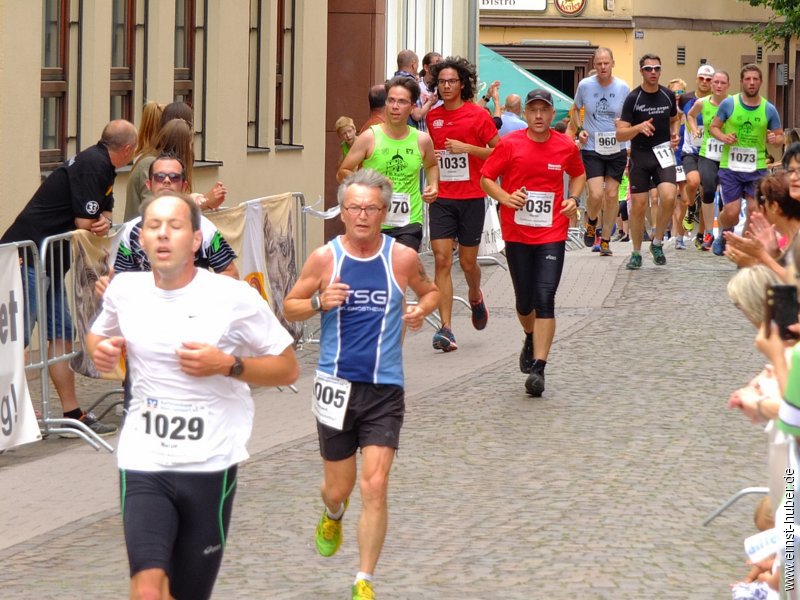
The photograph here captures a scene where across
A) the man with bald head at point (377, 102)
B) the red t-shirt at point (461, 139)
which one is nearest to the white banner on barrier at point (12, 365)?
the red t-shirt at point (461, 139)

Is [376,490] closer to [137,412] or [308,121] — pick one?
[137,412]

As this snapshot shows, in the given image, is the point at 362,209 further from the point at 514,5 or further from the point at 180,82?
the point at 514,5

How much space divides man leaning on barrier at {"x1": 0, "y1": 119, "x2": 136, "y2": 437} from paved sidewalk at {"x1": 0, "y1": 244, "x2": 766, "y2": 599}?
0.43m

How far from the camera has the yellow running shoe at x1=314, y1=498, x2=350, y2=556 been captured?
7316 mm

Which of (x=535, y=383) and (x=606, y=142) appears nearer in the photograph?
(x=535, y=383)

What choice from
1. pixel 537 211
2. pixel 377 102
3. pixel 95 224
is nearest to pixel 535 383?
pixel 537 211

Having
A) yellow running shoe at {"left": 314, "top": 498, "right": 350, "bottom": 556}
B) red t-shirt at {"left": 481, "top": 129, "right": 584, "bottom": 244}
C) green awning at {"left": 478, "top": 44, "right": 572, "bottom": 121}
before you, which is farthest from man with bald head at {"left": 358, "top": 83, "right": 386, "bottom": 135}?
green awning at {"left": 478, "top": 44, "right": 572, "bottom": 121}

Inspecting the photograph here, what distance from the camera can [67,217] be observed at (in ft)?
35.2

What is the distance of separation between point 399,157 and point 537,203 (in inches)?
51.3

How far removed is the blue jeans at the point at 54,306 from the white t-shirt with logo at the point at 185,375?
4.66 meters

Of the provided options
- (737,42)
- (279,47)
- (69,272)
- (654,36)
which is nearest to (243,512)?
(69,272)

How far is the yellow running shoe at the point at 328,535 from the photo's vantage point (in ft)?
24.0

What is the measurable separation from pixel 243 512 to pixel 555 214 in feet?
13.7

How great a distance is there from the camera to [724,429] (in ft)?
35.2
